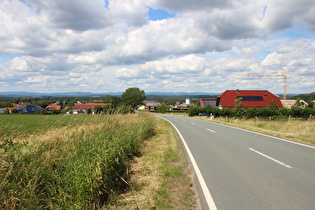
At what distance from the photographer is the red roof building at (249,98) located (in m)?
63.3

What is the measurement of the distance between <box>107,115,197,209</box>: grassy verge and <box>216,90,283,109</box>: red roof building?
59.1 metres

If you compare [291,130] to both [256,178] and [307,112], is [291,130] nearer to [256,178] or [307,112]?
[256,178]

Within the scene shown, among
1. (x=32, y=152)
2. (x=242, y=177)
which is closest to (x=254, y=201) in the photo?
(x=242, y=177)

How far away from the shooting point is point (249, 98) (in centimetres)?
6606

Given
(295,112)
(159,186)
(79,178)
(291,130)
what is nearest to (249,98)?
(295,112)

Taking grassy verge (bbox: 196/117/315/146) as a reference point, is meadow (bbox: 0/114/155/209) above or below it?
above

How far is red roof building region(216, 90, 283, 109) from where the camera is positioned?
63.3 m

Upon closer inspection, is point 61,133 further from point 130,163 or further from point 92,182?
point 92,182

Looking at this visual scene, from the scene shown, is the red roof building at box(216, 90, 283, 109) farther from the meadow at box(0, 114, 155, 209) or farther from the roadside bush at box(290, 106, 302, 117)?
the meadow at box(0, 114, 155, 209)

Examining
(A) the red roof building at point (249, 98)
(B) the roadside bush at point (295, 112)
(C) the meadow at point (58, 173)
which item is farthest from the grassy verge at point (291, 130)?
(A) the red roof building at point (249, 98)

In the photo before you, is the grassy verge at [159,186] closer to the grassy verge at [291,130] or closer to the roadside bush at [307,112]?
the grassy verge at [291,130]

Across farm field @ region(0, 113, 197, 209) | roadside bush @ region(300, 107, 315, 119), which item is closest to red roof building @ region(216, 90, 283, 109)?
roadside bush @ region(300, 107, 315, 119)

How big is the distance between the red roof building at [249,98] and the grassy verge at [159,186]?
5910 centimetres

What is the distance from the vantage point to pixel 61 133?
6.23 metres
